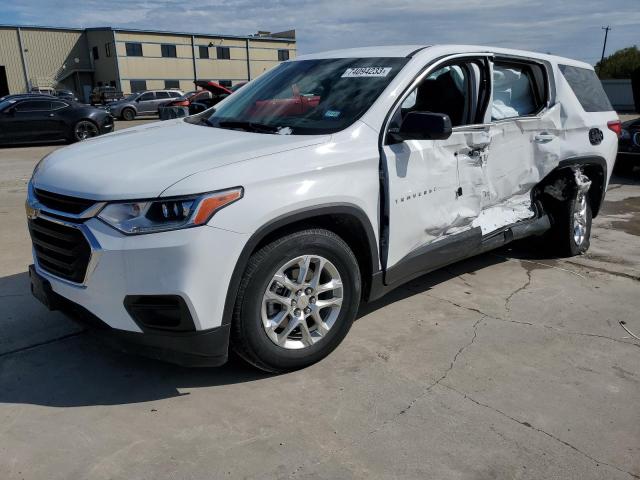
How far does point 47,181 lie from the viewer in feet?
10.1

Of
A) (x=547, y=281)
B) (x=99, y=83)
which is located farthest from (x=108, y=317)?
(x=99, y=83)

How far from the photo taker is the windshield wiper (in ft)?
11.7

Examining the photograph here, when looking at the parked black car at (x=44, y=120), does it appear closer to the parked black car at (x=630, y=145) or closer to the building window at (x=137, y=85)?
the parked black car at (x=630, y=145)

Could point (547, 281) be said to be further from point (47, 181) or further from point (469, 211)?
point (47, 181)

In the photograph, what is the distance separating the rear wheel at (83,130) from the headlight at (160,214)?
1434 centimetres

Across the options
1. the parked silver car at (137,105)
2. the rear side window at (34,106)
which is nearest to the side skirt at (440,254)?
the rear side window at (34,106)

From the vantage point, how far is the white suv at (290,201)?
271 cm

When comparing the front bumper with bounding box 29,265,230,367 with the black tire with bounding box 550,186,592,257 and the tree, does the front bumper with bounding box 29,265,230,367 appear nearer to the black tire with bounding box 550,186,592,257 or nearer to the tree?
the black tire with bounding box 550,186,592,257

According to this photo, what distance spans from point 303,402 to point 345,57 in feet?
8.10

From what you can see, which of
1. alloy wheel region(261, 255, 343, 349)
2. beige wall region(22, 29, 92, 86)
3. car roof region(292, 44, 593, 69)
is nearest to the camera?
alloy wheel region(261, 255, 343, 349)

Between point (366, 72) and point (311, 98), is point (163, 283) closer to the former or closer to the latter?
point (311, 98)

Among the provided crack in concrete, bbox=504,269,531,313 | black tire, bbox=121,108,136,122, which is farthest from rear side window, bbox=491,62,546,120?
black tire, bbox=121,108,136,122

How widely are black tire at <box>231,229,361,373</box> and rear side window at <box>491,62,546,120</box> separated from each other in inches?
75.8

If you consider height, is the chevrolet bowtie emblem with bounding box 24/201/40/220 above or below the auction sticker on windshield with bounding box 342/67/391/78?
below
